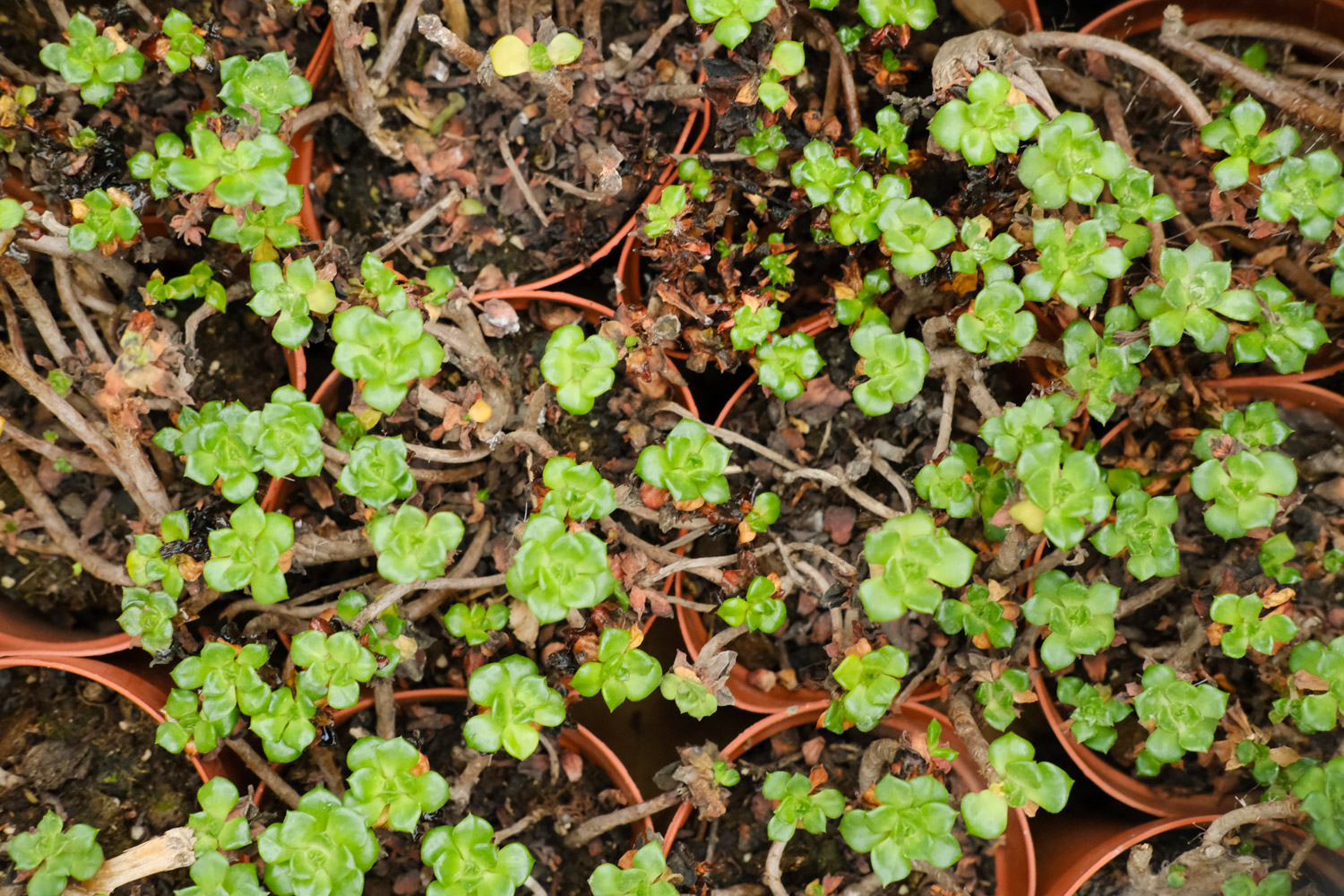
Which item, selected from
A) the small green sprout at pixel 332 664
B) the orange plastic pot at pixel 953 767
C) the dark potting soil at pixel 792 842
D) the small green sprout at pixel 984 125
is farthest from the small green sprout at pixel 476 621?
the small green sprout at pixel 984 125

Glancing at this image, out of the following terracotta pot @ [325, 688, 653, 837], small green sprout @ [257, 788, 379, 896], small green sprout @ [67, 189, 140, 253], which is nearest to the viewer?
small green sprout @ [257, 788, 379, 896]

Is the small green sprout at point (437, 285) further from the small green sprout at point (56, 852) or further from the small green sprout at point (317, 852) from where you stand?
the small green sprout at point (56, 852)

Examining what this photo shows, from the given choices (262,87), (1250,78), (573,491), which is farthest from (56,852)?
(1250,78)

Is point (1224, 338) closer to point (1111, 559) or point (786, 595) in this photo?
point (1111, 559)

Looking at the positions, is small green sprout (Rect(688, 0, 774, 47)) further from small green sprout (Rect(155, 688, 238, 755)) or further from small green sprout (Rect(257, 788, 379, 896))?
small green sprout (Rect(155, 688, 238, 755))

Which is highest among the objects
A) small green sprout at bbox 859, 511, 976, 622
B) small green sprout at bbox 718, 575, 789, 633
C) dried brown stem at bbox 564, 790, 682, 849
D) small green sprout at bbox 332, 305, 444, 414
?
small green sprout at bbox 332, 305, 444, 414

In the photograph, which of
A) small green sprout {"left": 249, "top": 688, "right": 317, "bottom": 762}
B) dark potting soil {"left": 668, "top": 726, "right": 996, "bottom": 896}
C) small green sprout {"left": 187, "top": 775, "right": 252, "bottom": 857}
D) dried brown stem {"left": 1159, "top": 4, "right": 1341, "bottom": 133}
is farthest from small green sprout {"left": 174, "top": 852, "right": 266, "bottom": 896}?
dried brown stem {"left": 1159, "top": 4, "right": 1341, "bottom": 133}
